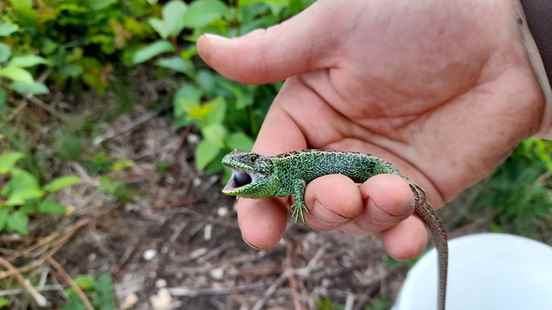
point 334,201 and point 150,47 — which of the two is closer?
point 334,201

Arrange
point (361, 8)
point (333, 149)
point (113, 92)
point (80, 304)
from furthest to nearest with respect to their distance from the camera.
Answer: point (113, 92)
point (80, 304)
point (333, 149)
point (361, 8)

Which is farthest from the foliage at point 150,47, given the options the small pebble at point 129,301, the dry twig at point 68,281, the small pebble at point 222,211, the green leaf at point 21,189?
the dry twig at point 68,281

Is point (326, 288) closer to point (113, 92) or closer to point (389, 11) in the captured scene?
point (389, 11)

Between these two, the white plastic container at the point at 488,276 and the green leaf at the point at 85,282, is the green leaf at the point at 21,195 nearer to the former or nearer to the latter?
the green leaf at the point at 85,282

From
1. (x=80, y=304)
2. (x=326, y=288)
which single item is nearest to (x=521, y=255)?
(x=326, y=288)

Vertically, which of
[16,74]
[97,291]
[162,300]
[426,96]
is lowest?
[162,300]

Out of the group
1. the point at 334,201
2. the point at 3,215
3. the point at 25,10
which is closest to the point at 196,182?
the point at 3,215

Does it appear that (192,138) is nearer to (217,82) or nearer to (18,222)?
(217,82)

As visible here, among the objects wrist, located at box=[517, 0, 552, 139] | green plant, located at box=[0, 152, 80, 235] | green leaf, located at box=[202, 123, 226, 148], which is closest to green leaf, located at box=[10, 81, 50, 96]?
green plant, located at box=[0, 152, 80, 235]
